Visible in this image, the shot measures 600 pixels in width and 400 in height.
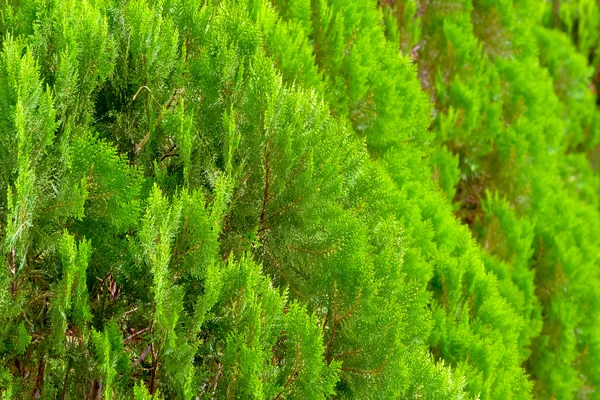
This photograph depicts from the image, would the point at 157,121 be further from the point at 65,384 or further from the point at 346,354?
the point at 346,354

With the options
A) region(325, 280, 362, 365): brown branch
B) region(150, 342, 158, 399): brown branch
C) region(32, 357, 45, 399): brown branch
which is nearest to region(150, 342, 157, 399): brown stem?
region(150, 342, 158, 399): brown branch

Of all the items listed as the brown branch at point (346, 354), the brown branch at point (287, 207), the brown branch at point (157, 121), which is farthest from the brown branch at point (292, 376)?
the brown branch at point (157, 121)

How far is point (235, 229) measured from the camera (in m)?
3.51

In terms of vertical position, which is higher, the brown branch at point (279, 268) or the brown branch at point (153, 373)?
the brown branch at point (279, 268)

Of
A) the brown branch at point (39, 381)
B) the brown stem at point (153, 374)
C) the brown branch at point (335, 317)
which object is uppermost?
the brown branch at point (335, 317)

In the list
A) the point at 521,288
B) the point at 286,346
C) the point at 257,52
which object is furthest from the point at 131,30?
the point at 521,288

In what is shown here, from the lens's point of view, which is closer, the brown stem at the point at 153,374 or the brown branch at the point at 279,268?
the brown stem at the point at 153,374

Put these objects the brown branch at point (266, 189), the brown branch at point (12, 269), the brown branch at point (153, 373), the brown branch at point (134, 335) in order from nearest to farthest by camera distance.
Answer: the brown branch at point (12, 269) < the brown branch at point (153, 373) < the brown branch at point (134, 335) < the brown branch at point (266, 189)

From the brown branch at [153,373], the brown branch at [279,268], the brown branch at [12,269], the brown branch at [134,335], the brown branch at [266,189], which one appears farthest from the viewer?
the brown branch at [279,268]

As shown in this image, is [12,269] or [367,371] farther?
[367,371]

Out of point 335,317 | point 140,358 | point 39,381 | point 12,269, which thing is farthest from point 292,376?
point 12,269

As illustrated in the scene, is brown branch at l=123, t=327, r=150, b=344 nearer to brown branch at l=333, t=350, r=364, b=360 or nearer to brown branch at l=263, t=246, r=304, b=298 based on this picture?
brown branch at l=263, t=246, r=304, b=298

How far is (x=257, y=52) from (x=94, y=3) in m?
0.81

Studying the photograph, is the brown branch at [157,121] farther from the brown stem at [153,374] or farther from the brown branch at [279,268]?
the brown stem at [153,374]
